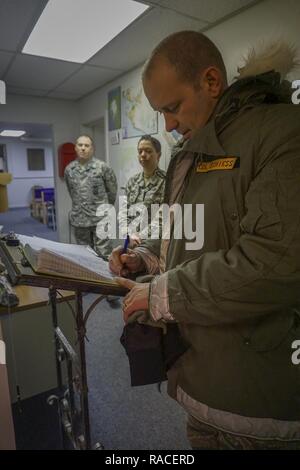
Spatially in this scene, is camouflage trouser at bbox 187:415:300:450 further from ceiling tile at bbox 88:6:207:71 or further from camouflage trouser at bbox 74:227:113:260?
camouflage trouser at bbox 74:227:113:260

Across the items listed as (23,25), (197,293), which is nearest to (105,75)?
(23,25)

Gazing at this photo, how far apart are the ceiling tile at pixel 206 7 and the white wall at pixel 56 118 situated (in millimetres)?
2867

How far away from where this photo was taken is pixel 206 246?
2.15ft

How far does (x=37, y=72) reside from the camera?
3.18m

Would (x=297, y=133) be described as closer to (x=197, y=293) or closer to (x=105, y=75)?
(x=197, y=293)

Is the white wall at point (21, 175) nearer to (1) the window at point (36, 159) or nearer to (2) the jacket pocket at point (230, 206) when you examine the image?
(1) the window at point (36, 159)

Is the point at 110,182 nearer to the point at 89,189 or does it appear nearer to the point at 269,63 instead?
the point at 89,189

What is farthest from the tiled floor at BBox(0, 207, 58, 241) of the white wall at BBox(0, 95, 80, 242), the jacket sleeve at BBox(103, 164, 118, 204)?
the jacket sleeve at BBox(103, 164, 118, 204)

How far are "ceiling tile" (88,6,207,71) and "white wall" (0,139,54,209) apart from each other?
837cm

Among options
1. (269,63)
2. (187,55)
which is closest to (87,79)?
(269,63)

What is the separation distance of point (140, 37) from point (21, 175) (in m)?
9.78

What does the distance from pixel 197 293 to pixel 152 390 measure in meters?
1.60

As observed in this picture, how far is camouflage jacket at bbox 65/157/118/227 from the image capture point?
10.7 ft

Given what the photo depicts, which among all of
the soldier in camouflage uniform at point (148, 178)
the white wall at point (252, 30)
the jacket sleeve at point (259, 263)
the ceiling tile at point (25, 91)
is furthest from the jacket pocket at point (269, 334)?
the ceiling tile at point (25, 91)
